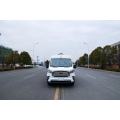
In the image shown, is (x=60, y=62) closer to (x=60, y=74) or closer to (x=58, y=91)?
(x=60, y=74)

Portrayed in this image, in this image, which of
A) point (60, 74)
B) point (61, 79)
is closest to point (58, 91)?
point (61, 79)

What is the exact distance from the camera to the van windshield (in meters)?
19.1

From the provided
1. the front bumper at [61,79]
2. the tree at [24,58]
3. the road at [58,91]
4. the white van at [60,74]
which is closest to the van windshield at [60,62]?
the white van at [60,74]

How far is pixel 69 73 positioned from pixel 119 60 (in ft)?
182

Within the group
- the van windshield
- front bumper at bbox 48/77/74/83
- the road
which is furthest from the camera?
the van windshield

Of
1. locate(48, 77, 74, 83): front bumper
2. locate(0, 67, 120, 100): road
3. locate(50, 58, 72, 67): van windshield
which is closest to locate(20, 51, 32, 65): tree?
locate(0, 67, 120, 100): road

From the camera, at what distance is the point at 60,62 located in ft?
63.5

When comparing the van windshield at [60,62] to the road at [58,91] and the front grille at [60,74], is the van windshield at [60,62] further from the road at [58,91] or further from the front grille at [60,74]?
the road at [58,91]

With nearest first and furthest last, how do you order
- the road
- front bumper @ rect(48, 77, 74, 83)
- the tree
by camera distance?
the road → front bumper @ rect(48, 77, 74, 83) → the tree

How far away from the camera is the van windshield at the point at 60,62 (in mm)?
Answer: 19114

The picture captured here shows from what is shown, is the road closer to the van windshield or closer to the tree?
the van windshield

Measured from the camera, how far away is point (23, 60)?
95.6 metres
